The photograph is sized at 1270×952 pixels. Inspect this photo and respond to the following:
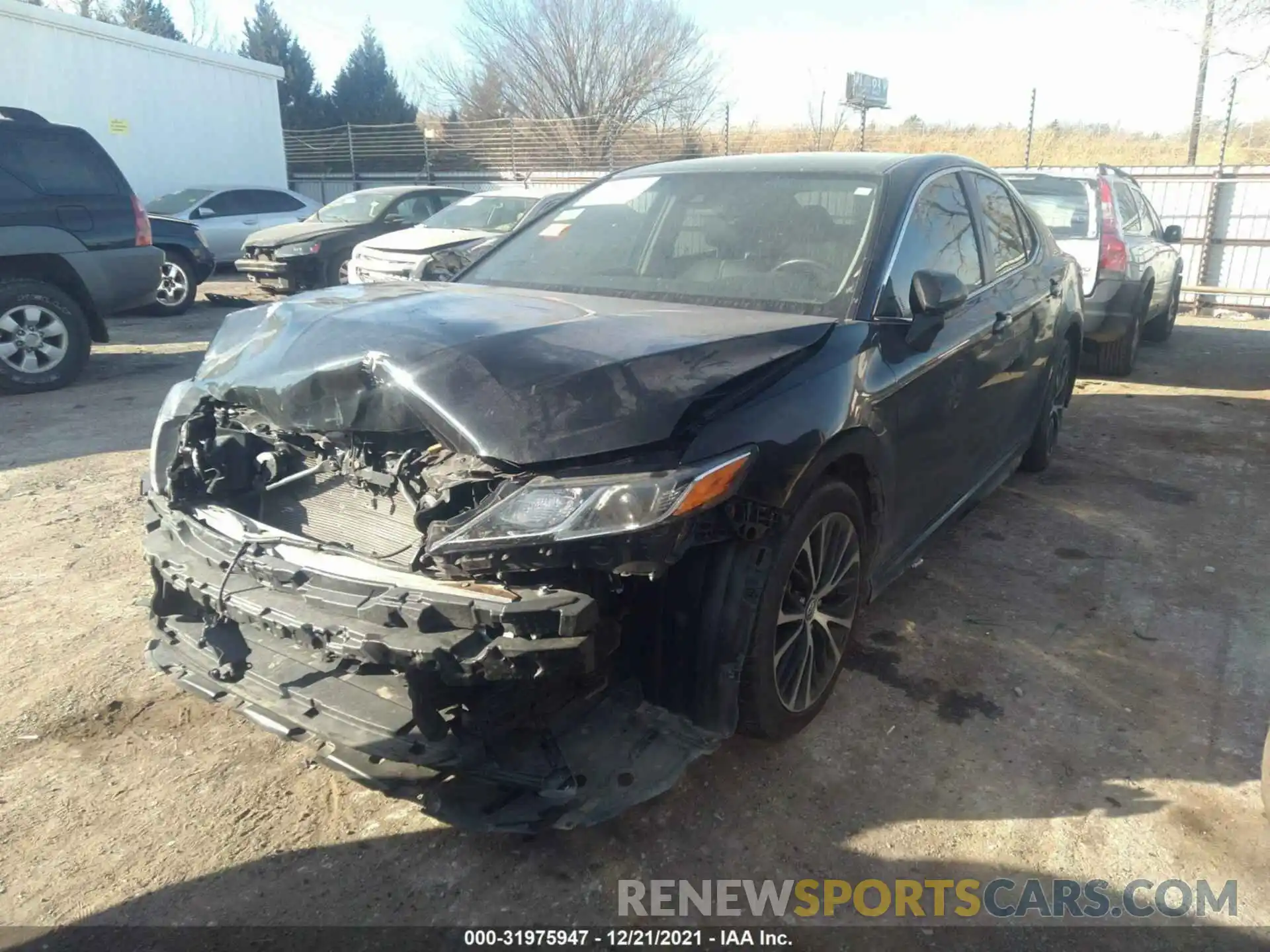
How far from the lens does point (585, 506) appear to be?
204cm

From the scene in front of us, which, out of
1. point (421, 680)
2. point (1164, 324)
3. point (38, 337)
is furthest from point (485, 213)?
point (421, 680)

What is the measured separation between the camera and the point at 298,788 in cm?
263

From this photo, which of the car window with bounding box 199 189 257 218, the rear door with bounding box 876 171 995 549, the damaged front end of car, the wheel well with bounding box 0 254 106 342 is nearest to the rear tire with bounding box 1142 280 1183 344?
the rear door with bounding box 876 171 995 549

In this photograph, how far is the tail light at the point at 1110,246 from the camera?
751 cm

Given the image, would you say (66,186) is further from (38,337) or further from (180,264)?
(180,264)

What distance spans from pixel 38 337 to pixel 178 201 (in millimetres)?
8445

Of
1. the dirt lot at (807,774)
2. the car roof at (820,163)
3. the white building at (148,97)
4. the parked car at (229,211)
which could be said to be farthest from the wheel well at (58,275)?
→ the white building at (148,97)

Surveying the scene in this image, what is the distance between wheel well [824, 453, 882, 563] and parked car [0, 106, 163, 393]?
7.21 metres

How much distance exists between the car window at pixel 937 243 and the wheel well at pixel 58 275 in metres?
7.03

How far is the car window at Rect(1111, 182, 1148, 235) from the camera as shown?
799 cm

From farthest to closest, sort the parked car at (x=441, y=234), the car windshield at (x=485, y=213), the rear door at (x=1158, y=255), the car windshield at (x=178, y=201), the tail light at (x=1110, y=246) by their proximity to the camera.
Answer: the car windshield at (x=178, y=201) → the car windshield at (x=485, y=213) → the parked car at (x=441, y=234) → the rear door at (x=1158, y=255) → the tail light at (x=1110, y=246)

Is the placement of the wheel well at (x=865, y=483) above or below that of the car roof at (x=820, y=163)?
below

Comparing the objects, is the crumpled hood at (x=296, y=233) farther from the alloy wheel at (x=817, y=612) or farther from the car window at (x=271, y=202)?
the alloy wheel at (x=817, y=612)

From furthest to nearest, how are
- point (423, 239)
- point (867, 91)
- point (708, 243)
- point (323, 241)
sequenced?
point (867, 91) < point (323, 241) < point (423, 239) < point (708, 243)
